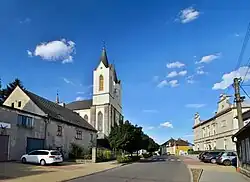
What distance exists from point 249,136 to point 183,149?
12137 centimetres

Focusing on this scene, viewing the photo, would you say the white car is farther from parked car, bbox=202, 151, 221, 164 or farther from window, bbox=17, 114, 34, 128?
parked car, bbox=202, 151, 221, 164

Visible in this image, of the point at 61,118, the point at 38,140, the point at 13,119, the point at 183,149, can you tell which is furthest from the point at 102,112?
the point at 183,149

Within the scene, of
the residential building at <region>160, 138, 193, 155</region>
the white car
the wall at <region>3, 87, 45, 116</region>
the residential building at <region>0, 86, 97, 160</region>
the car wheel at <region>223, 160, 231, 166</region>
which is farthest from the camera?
the residential building at <region>160, 138, 193, 155</region>

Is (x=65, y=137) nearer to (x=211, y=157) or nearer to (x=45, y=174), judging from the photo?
(x=211, y=157)

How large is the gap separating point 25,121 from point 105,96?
1839 inches

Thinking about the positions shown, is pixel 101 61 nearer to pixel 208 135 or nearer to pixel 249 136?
pixel 208 135

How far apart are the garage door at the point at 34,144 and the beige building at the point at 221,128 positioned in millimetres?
34704

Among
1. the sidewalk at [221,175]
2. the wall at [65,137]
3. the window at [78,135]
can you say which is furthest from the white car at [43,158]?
the window at [78,135]

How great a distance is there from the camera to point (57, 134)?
39.5m

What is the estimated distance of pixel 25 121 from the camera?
3256 cm

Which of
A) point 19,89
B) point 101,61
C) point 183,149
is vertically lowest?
point 183,149

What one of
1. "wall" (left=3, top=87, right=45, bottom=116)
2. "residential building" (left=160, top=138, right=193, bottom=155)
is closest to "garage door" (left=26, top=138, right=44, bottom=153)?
"wall" (left=3, top=87, right=45, bottom=116)

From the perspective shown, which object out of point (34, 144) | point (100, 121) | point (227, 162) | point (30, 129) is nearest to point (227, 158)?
point (227, 162)

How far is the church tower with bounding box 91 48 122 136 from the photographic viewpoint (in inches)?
3017
